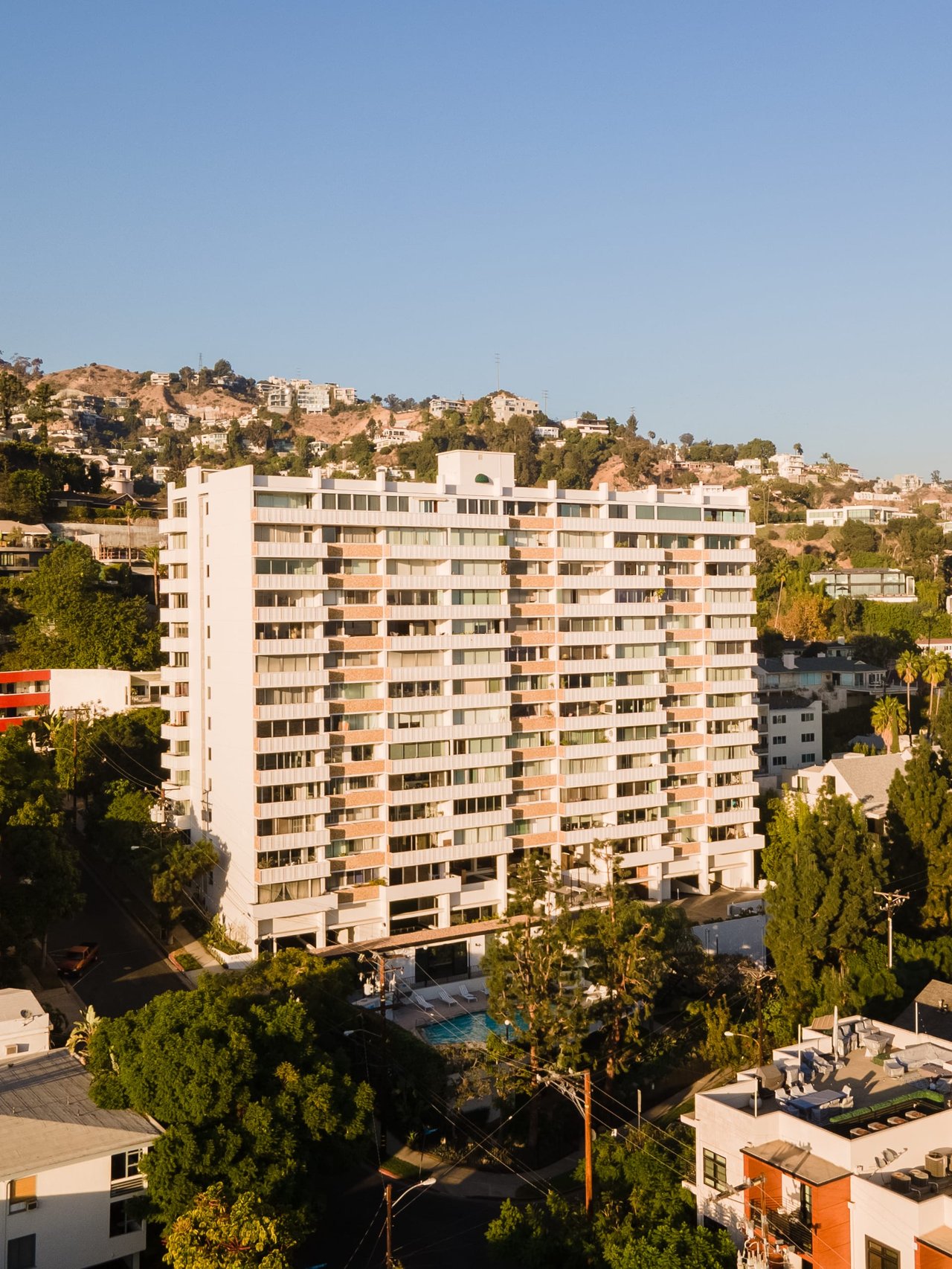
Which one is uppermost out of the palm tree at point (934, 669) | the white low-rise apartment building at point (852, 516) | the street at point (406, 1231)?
the white low-rise apartment building at point (852, 516)

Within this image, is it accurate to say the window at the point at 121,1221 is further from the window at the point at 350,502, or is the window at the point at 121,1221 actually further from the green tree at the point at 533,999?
the window at the point at 350,502

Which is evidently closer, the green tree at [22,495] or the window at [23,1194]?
the window at [23,1194]

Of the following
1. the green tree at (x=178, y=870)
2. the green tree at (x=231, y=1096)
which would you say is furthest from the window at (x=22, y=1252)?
the green tree at (x=178, y=870)

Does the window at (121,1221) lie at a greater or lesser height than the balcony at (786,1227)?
lesser

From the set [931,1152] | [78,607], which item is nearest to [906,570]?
[78,607]

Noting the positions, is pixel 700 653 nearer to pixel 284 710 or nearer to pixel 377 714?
pixel 377 714

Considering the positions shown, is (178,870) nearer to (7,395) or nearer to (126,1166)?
(126,1166)
